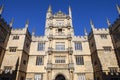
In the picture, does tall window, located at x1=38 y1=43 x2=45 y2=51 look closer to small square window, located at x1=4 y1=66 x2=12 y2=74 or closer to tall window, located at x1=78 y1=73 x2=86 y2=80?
small square window, located at x1=4 y1=66 x2=12 y2=74

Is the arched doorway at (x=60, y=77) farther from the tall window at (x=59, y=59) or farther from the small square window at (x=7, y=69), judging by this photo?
the small square window at (x=7, y=69)

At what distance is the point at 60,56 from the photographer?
27.8 metres

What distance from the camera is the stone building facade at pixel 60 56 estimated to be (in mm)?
22422

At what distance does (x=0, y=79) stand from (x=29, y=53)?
8861 mm

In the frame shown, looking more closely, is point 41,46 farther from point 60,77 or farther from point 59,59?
point 60,77

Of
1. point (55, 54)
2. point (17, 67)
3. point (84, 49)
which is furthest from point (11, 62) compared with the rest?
point (84, 49)

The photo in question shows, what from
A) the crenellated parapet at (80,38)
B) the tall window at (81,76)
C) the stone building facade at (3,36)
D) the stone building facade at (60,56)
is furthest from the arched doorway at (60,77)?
the stone building facade at (3,36)

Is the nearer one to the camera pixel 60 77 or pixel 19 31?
pixel 19 31

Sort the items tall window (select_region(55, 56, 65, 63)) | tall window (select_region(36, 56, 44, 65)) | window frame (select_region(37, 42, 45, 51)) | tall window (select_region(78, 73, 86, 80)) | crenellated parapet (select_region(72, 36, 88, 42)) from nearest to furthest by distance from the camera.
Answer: tall window (select_region(78, 73, 86, 80)) → tall window (select_region(36, 56, 44, 65)) → tall window (select_region(55, 56, 65, 63)) → window frame (select_region(37, 42, 45, 51)) → crenellated parapet (select_region(72, 36, 88, 42))

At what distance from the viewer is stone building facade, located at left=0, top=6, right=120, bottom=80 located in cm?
2242

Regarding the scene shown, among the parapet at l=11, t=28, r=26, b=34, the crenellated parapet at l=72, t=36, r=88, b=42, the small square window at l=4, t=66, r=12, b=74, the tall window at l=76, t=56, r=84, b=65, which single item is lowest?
the small square window at l=4, t=66, r=12, b=74

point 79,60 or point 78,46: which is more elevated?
point 78,46

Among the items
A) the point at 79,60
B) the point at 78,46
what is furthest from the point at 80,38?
the point at 79,60

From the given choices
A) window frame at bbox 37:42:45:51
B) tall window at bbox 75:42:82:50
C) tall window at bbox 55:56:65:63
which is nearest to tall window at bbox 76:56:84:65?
tall window at bbox 75:42:82:50
